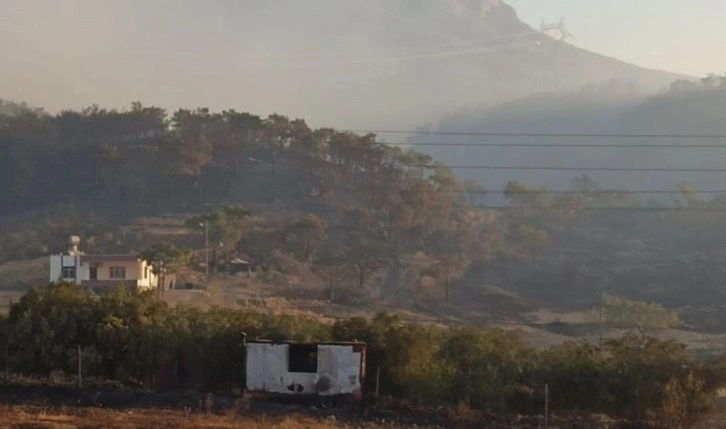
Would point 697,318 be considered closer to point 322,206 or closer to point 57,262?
point 322,206

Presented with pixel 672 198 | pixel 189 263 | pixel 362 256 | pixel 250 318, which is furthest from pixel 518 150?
pixel 250 318

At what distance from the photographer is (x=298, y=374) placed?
2330cm

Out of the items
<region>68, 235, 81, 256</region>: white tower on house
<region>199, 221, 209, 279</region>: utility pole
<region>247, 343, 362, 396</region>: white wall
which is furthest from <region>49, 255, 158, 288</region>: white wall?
<region>247, 343, 362, 396</region>: white wall

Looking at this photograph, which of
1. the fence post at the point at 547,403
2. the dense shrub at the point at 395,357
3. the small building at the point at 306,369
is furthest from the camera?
the small building at the point at 306,369

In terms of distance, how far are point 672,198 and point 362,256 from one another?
5911cm

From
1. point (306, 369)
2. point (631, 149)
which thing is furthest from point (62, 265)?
point (631, 149)

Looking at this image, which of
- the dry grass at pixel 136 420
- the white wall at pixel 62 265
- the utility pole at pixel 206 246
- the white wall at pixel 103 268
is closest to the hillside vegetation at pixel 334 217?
the utility pole at pixel 206 246

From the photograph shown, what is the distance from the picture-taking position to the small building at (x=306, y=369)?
2298 cm

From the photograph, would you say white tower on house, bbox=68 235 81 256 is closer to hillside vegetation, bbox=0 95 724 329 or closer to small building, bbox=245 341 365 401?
hillside vegetation, bbox=0 95 724 329

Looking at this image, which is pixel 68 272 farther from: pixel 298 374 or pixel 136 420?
pixel 136 420

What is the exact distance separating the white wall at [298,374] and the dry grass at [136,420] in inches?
109

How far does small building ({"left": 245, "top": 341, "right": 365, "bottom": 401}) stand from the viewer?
22984mm

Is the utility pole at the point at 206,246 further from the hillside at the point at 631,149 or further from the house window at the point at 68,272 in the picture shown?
the hillside at the point at 631,149

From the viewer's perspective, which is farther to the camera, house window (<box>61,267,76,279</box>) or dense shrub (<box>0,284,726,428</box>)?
house window (<box>61,267,76,279</box>)
